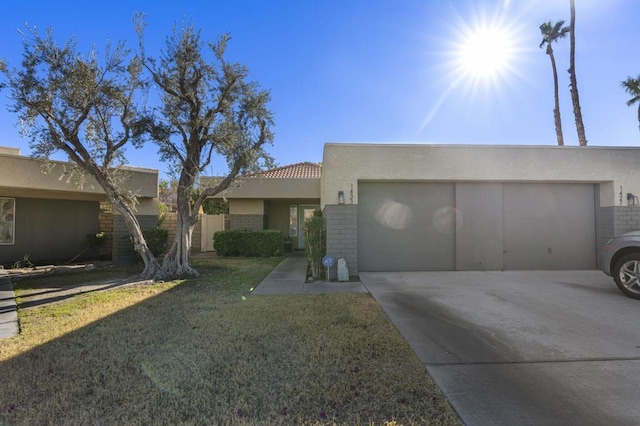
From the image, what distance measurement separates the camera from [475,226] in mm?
9320

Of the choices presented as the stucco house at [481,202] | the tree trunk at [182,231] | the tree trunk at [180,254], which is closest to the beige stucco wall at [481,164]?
the stucco house at [481,202]

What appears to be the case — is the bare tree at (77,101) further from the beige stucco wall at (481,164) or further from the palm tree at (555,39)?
the palm tree at (555,39)

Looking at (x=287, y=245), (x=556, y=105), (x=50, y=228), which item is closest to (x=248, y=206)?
(x=287, y=245)

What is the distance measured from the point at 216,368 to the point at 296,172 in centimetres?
1467

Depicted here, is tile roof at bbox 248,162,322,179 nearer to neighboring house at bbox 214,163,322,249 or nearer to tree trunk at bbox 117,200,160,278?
neighboring house at bbox 214,163,322,249

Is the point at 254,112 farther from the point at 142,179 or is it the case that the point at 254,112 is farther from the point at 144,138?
the point at 142,179

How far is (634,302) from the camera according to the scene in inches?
229

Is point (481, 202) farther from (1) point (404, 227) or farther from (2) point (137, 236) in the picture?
(2) point (137, 236)

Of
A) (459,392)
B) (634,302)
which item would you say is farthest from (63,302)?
(634,302)

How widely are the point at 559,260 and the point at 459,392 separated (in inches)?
331

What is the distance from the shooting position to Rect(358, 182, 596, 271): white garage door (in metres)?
9.27

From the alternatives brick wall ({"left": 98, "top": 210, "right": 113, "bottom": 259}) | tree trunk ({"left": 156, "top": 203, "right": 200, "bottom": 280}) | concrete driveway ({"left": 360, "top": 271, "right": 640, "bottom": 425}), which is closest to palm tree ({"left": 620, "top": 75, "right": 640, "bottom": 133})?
concrete driveway ({"left": 360, "top": 271, "right": 640, "bottom": 425})

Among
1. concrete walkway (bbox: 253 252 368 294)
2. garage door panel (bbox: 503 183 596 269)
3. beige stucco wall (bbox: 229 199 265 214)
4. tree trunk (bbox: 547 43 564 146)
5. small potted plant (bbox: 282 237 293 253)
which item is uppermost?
tree trunk (bbox: 547 43 564 146)

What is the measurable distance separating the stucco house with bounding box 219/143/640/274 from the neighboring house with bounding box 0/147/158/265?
23.1 feet
